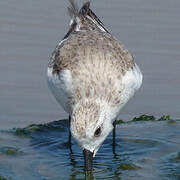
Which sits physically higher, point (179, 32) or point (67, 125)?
point (179, 32)

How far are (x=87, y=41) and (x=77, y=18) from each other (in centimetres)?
87

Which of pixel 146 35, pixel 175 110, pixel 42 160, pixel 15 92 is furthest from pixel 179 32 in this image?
pixel 42 160

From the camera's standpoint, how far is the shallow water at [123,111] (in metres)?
8.59

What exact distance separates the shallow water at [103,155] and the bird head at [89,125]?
0.40 m

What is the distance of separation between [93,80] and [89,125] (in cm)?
82

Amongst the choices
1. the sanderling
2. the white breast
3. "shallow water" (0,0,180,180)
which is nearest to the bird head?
the sanderling

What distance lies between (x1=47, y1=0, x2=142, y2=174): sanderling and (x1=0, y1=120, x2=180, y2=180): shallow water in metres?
0.46

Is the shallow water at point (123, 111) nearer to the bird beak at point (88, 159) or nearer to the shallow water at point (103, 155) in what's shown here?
Answer: the shallow water at point (103, 155)

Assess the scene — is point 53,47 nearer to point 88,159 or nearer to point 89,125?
point 88,159

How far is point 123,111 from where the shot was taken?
10.6 meters

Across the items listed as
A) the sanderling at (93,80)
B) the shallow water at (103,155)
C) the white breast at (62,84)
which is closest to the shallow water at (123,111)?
the shallow water at (103,155)

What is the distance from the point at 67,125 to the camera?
983 centimetres

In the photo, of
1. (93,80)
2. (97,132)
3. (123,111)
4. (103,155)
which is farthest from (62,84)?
(123,111)

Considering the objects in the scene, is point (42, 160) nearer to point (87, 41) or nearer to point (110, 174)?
Result: point (110, 174)
